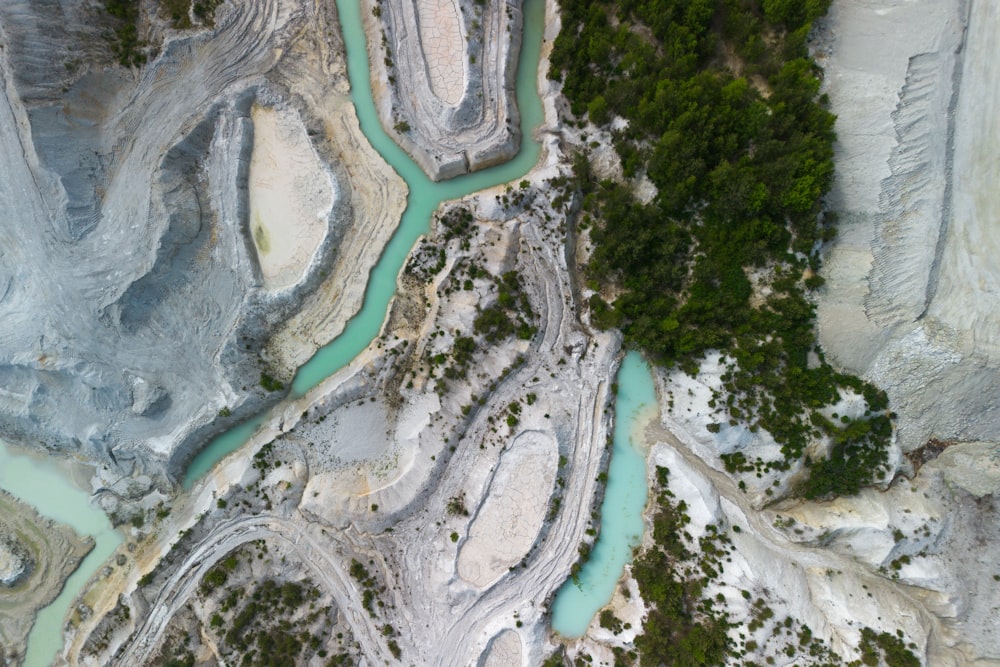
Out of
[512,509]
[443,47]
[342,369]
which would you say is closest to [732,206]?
[443,47]

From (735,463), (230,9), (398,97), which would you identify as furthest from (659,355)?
(230,9)

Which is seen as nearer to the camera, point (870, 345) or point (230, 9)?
point (870, 345)

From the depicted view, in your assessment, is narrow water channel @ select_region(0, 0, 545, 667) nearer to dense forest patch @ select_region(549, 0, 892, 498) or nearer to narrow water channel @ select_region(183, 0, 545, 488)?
narrow water channel @ select_region(183, 0, 545, 488)

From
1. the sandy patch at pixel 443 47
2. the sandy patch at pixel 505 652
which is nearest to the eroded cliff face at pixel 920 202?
the sandy patch at pixel 443 47

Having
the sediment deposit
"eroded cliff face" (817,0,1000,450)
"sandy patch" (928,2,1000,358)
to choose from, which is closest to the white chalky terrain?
the sediment deposit

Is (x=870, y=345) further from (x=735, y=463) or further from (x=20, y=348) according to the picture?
(x=20, y=348)

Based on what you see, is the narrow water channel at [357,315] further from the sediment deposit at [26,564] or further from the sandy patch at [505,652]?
the sandy patch at [505,652]

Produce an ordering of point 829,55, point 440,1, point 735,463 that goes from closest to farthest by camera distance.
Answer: point 829,55
point 735,463
point 440,1
